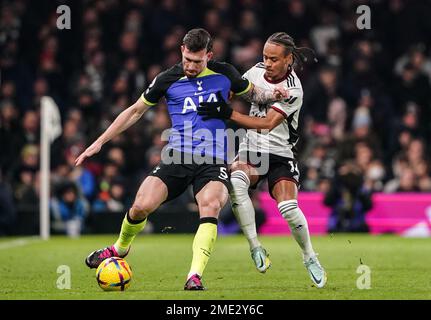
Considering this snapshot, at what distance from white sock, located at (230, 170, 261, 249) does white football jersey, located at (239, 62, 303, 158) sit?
338 mm

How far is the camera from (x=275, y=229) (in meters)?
18.9

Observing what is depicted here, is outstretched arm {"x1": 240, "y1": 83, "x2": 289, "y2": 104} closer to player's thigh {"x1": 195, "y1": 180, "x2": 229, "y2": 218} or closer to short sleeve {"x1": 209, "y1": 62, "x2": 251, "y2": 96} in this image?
short sleeve {"x1": 209, "y1": 62, "x2": 251, "y2": 96}

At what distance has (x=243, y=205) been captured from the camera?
10383 millimetres

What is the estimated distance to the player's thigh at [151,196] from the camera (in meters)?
9.68

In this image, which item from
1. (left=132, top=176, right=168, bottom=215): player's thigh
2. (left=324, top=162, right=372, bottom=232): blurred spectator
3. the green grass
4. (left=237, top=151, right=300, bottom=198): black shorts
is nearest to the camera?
the green grass

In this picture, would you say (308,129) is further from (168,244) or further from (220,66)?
(220,66)

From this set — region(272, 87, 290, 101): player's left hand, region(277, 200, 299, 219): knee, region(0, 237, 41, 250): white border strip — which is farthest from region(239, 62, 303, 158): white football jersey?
region(0, 237, 41, 250): white border strip

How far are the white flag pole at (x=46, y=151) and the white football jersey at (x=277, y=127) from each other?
7.76 m

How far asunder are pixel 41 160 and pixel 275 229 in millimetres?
4066

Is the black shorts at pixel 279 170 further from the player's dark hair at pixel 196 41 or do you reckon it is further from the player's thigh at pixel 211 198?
the player's dark hair at pixel 196 41

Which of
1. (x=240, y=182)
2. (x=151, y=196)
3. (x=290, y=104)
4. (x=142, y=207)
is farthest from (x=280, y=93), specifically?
(x=142, y=207)

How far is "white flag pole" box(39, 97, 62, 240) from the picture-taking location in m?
17.8

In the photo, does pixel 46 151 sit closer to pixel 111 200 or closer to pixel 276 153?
pixel 111 200
